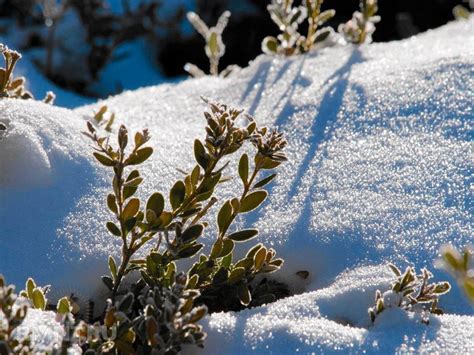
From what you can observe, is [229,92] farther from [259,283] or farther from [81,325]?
[81,325]

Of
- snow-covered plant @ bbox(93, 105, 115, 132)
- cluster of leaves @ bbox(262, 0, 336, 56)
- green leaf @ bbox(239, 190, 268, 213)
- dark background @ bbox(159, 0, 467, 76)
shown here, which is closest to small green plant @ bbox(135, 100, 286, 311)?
green leaf @ bbox(239, 190, 268, 213)

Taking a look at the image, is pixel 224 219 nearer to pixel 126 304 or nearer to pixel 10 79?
pixel 126 304

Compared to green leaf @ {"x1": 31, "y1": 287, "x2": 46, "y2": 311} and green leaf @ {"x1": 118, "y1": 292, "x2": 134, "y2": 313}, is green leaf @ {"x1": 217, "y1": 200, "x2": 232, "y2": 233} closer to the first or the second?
green leaf @ {"x1": 118, "y1": 292, "x2": 134, "y2": 313}

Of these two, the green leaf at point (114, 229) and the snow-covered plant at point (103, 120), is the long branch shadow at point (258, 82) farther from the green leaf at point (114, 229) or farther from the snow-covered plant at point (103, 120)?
the green leaf at point (114, 229)

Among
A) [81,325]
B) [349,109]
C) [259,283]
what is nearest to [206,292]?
[259,283]

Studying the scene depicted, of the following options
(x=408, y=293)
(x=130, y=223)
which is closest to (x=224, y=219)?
(x=130, y=223)

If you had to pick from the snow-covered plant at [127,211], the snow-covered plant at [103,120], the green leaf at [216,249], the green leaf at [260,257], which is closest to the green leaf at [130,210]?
the snow-covered plant at [127,211]
